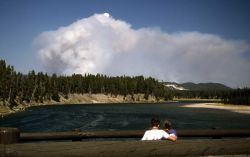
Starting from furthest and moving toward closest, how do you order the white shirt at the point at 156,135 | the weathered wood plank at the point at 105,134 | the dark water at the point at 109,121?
the dark water at the point at 109,121
the weathered wood plank at the point at 105,134
the white shirt at the point at 156,135

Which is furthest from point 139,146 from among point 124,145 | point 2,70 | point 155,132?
point 2,70

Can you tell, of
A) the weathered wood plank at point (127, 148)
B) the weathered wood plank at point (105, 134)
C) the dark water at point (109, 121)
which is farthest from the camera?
the dark water at point (109, 121)

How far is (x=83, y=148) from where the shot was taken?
249 inches

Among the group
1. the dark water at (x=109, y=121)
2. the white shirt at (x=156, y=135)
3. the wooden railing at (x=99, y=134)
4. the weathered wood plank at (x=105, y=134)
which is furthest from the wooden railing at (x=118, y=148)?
the dark water at (x=109, y=121)

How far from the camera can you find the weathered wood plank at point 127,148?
6.11 meters

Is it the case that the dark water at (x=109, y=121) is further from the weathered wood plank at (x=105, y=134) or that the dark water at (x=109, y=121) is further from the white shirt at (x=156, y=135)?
the white shirt at (x=156, y=135)

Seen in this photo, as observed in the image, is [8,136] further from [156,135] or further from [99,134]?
[156,135]

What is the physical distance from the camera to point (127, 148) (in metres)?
6.48

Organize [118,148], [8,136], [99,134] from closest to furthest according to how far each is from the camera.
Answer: [8,136]
[118,148]
[99,134]

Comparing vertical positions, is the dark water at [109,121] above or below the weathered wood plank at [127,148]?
below

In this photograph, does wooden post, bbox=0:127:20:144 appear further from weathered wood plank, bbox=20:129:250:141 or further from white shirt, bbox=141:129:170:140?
white shirt, bbox=141:129:170:140

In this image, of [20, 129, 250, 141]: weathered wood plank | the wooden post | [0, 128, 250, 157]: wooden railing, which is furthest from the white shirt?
the wooden post

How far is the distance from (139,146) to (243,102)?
180479mm

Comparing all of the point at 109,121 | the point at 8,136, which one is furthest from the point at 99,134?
the point at 109,121
